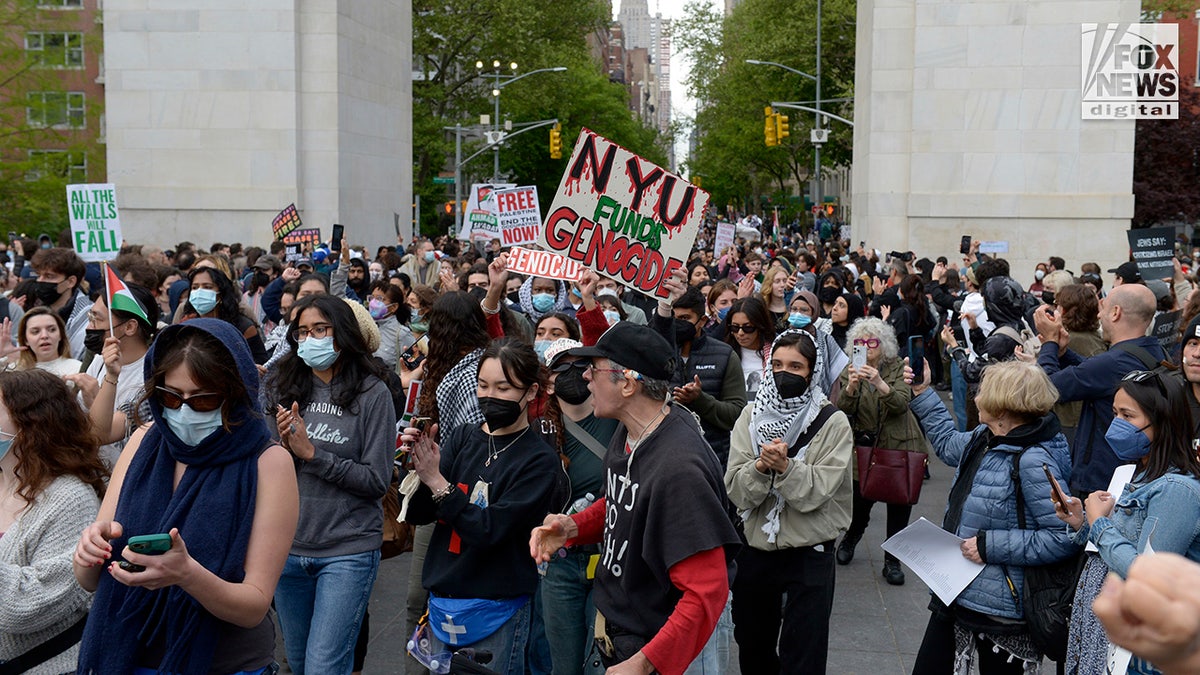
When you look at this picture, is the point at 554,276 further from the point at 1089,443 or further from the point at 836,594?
the point at 1089,443

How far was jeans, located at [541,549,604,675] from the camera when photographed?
5117 millimetres

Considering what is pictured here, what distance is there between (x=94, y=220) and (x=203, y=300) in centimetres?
474

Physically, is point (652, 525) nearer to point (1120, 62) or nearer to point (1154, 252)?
point (1154, 252)

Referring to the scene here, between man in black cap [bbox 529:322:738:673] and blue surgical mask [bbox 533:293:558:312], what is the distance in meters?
5.15

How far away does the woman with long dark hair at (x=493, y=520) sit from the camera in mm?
4641

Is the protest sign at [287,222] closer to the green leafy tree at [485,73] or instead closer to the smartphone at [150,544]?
the smartphone at [150,544]

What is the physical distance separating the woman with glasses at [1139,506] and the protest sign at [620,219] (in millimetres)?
3725

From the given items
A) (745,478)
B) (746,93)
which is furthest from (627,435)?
(746,93)

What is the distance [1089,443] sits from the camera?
6.69 m

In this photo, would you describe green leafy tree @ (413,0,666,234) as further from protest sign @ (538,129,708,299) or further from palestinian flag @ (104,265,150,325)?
palestinian flag @ (104,265,150,325)

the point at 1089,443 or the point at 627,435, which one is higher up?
the point at 627,435

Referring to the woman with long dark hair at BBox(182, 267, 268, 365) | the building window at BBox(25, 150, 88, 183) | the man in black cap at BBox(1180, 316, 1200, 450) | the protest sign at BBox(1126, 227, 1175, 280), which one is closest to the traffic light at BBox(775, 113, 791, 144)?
the building window at BBox(25, 150, 88, 183)

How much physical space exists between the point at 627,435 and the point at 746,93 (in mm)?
54613

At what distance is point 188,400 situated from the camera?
3.45m
